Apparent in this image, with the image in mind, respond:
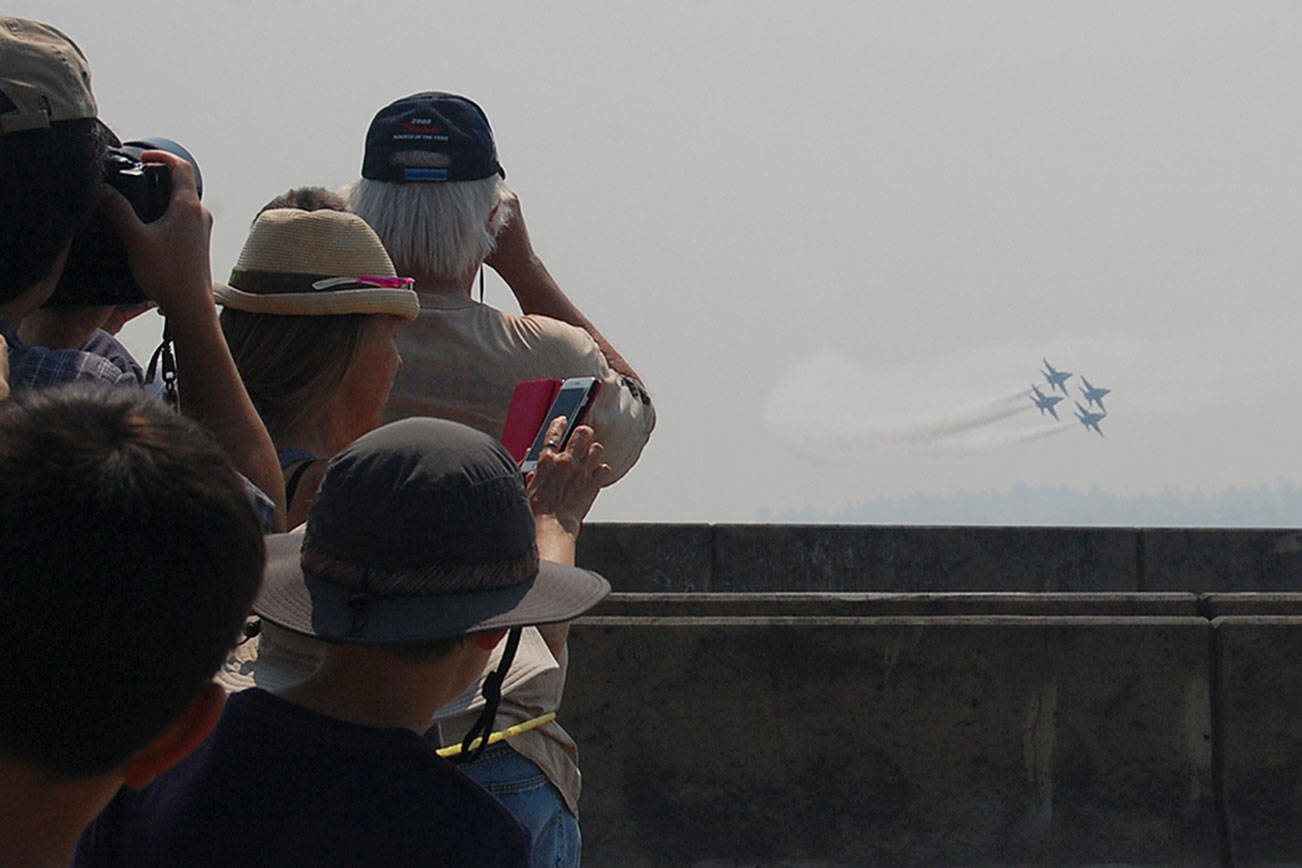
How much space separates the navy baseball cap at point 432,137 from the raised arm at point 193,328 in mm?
1231

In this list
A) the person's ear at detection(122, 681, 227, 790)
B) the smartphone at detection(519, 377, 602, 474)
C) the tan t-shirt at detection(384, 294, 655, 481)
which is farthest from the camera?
the tan t-shirt at detection(384, 294, 655, 481)

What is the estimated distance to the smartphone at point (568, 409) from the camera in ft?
11.3

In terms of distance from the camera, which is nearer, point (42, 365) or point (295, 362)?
point (42, 365)

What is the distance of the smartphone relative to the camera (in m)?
3.44

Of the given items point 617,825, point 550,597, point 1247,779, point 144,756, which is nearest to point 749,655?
point 617,825

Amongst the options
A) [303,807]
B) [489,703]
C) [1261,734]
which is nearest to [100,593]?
[303,807]

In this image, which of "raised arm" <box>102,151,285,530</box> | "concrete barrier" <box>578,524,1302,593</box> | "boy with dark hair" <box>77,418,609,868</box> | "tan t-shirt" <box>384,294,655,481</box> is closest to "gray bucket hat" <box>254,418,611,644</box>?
"boy with dark hair" <box>77,418,609,868</box>

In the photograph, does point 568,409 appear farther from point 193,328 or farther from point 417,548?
point 417,548

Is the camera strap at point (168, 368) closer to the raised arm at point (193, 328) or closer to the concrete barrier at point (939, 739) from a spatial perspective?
the raised arm at point (193, 328)

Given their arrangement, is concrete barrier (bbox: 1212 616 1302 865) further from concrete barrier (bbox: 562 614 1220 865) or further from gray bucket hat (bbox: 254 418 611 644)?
gray bucket hat (bbox: 254 418 611 644)

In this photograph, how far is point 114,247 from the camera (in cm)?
304

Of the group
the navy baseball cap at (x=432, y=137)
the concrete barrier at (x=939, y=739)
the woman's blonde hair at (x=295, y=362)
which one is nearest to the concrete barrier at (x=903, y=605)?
the concrete barrier at (x=939, y=739)

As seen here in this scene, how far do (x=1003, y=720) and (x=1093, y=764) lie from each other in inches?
14.9

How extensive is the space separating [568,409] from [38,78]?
46.7 inches
